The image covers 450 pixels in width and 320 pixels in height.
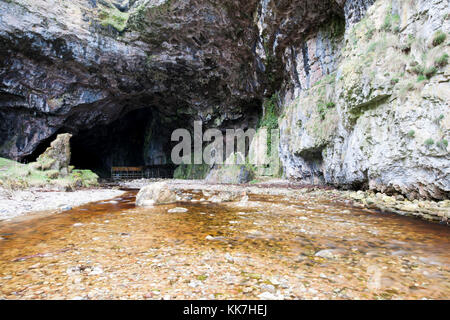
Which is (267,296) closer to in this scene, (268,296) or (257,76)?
(268,296)

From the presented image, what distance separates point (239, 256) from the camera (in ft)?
10.7

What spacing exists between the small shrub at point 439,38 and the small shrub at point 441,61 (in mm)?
643

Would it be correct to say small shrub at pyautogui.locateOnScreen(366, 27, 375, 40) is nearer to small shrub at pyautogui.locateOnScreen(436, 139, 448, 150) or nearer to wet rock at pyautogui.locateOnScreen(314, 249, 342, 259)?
small shrub at pyautogui.locateOnScreen(436, 139, 448, 150)

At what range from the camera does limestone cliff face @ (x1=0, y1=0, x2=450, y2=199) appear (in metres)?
6.91

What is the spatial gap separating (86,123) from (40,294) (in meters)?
34.9

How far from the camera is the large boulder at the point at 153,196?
8.80 metres

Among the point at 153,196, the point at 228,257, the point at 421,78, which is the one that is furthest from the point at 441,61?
the point at 153,196

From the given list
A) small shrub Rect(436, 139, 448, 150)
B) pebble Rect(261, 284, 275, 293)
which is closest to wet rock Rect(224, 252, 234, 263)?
pebble Rect(261, 284, 275, 293)

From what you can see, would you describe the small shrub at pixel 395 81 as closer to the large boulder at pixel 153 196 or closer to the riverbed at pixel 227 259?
the riverbed at pixel 227 259

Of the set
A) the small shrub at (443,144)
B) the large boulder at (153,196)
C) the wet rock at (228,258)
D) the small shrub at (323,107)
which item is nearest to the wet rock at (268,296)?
the wet rock at (228,258)

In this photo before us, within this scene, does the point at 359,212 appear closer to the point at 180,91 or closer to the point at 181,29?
the point at 181,29

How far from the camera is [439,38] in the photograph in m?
6.28

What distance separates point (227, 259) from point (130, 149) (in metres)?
46.0
